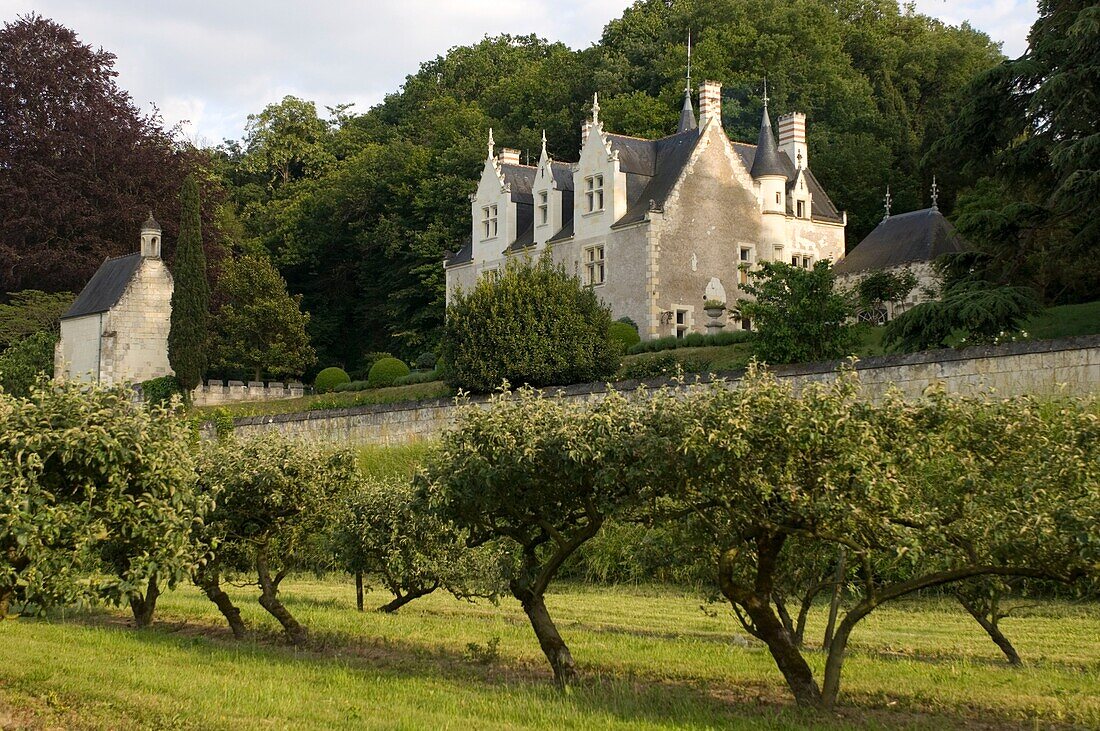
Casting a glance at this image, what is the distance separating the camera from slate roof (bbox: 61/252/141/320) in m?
48.7

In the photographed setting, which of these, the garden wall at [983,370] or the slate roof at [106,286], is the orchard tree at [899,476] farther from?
the slate roof at [106,286]

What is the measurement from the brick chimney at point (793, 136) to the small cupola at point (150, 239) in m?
23.4

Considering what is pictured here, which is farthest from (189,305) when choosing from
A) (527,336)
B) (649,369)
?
(649,369)

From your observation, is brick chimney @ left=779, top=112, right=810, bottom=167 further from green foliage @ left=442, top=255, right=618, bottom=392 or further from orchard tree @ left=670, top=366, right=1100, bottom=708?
orchard tree @ left=670, top=366, right=1100, bottom=708

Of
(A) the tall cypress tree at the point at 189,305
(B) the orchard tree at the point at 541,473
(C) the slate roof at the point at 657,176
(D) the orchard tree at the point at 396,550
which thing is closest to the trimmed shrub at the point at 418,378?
(A) the tall cypress tree at the point at 189,305

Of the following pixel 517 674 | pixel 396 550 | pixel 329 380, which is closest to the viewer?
pixel 517 674

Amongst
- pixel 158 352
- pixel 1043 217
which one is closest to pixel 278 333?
pixel 158 352

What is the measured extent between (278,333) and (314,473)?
3364cm

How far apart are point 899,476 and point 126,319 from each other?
41945 mm

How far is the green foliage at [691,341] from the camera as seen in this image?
36.0 m

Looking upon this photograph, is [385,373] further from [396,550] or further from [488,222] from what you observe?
[396,550]

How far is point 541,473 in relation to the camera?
40.9 ft

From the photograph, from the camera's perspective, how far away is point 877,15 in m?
67.5

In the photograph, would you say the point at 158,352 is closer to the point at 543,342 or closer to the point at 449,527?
the point at 543,342
